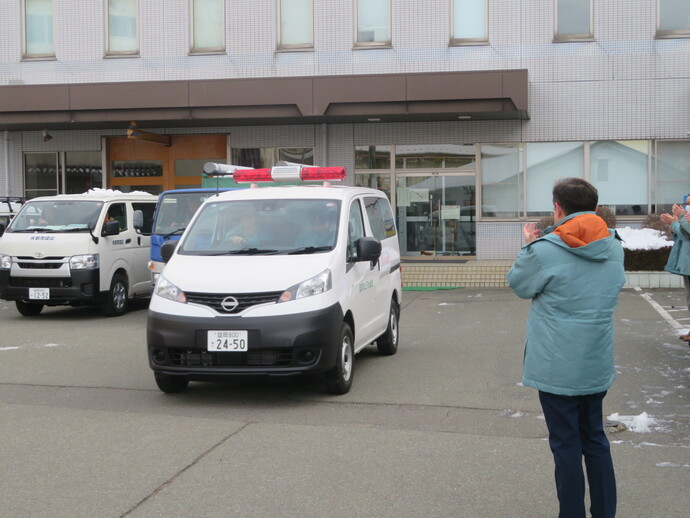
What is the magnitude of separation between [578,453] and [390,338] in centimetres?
568

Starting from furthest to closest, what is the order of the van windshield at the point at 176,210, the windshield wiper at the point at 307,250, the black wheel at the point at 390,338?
the van windshield at the point at 176,210, the black wheel at the point at 390,338, the windshield wiper at the point at 307,250

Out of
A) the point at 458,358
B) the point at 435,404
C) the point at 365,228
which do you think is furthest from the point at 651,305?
the point at 435,404

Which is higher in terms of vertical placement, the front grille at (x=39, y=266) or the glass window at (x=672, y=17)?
the glass window at (x=672, y=17)

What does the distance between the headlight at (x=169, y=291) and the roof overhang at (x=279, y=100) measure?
12771mm

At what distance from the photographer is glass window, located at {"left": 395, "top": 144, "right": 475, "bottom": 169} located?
21391 mm

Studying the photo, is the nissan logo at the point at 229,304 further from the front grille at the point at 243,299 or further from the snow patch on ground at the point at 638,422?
the snow patch on ground at the point at 638,422

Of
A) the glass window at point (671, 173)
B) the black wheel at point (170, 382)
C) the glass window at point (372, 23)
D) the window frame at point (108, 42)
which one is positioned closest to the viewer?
the black wheel at point (170, 382)

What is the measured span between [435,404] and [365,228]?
7.47ft

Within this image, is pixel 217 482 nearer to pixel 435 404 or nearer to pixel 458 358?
pixel 435 404

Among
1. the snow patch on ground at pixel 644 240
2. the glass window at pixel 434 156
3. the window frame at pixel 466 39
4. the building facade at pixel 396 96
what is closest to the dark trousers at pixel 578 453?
Answer: the snow patch on ground at pixel 644 240

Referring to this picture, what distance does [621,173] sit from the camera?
68.2 feet

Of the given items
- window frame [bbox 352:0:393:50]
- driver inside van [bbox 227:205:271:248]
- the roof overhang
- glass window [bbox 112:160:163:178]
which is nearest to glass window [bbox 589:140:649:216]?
the roof overhang

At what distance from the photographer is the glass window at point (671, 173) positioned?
20.6 meters

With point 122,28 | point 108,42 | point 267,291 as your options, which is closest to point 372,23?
point 122,28
